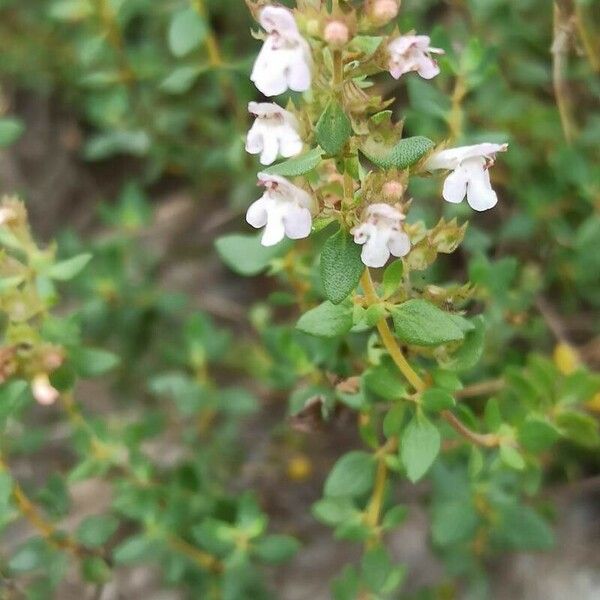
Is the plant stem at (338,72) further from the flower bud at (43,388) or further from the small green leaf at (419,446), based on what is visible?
the flower bud at (43,388)

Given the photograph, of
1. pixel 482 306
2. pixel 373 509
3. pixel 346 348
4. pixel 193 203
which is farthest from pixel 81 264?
pixel 193 203

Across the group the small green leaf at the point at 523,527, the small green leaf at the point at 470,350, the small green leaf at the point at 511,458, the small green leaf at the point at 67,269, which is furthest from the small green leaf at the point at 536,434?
the small green leaf at the point at 67,269

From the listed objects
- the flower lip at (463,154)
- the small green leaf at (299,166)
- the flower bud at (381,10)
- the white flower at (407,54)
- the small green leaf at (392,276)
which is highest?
the flower bud at (381,10)

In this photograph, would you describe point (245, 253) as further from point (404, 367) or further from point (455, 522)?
point (455, 522)

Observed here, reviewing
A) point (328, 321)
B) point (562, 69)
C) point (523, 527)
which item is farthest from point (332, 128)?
point (562, 69)

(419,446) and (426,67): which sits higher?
(426,67)

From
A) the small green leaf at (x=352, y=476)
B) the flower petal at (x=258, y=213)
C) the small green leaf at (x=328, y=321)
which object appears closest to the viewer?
the flower petal at (x=258, y=213)

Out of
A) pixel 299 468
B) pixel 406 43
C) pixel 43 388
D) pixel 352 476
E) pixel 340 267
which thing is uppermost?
pixel 406 43
